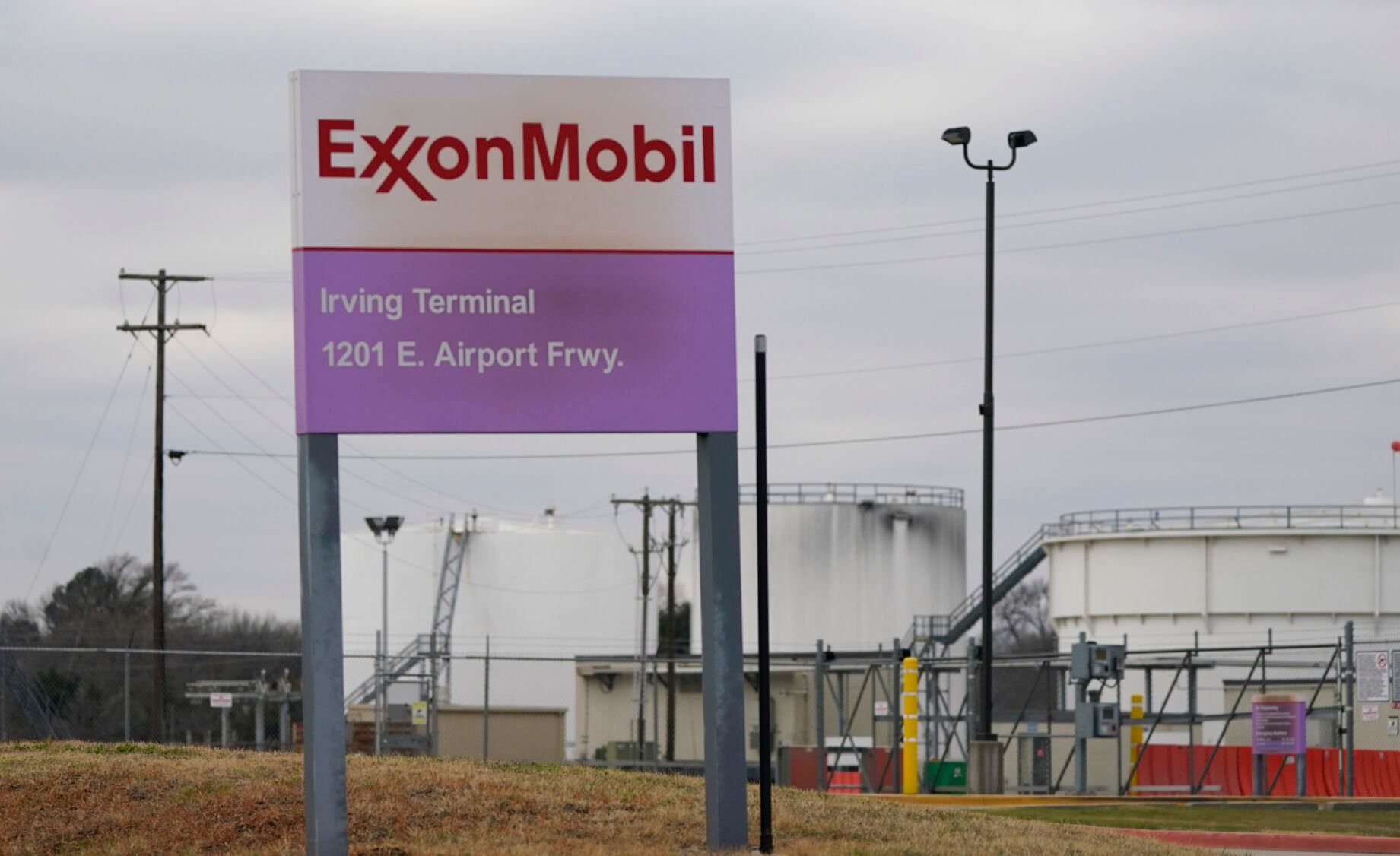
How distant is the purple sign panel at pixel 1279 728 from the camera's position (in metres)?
27.6

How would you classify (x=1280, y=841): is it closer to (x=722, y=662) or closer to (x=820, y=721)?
(x=722, y=662)

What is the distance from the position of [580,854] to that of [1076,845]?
382 cm

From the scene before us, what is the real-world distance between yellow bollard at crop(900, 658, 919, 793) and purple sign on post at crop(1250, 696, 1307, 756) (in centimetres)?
521

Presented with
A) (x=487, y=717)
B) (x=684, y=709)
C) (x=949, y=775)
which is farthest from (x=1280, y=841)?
(x=684, y=709)

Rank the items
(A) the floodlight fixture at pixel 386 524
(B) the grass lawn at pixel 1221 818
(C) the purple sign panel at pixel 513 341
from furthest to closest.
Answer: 1. (A) the floodlight fixture at pixel 386 524
2. (B) the grass lawn at pixel 1221 818
3. (C) the purple sign panel at pixel 513 341

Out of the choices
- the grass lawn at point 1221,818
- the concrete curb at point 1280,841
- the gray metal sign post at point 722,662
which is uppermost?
the gray metal sign post at point 722,662

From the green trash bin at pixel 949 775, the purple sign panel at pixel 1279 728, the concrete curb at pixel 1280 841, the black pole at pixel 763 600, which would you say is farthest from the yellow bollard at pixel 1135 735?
the black pole at pixel 763 600

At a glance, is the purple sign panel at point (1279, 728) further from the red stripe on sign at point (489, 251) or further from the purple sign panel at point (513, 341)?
the red stripe on sign at point (489, 251)

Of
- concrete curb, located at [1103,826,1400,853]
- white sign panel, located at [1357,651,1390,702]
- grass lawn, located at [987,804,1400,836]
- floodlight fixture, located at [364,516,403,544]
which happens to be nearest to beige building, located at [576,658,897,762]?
floodlight fixture, located at [364,516,403,544]

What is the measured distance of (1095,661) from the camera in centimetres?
2934

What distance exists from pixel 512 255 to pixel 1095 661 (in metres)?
19.4

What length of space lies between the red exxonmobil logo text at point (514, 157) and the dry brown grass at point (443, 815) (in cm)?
444

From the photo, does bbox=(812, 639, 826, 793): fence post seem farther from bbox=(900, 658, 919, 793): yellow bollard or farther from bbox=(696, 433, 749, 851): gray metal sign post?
bbox=(696, 433, 749, 851): gray metal sign post

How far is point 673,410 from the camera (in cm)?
1237
